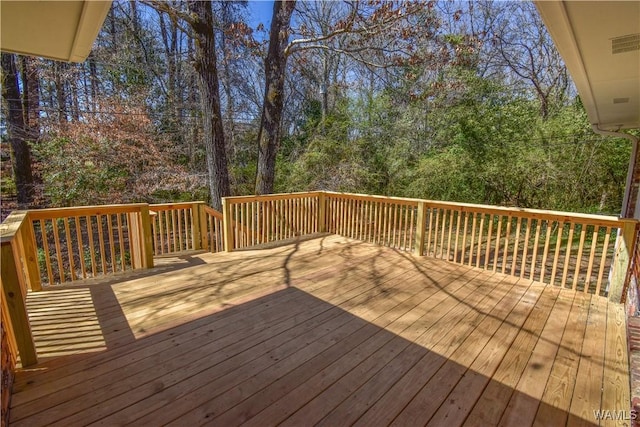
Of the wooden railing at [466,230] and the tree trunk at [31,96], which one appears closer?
the wooden railing at [466,230]

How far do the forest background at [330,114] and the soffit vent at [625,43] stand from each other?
4.35 m

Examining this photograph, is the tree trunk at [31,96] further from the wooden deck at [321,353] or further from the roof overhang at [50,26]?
the roof overhang at [50,26]

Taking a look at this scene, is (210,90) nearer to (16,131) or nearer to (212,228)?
(212,228)

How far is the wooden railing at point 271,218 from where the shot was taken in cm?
478

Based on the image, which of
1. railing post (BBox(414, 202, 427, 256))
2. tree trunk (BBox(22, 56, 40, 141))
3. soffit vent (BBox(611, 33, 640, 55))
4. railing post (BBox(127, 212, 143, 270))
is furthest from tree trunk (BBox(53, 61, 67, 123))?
soffit vent (BBox(611, 33, 640, 55))

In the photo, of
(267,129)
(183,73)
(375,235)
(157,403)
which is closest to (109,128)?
(183,73)

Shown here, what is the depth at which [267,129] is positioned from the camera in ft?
20.4

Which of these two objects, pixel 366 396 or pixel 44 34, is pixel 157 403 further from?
pixel 44 34

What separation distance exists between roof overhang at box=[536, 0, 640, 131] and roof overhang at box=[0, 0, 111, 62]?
2210mm

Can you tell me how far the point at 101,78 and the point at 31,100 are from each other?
5.28 ft

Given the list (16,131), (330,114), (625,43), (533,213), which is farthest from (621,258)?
(16,131)

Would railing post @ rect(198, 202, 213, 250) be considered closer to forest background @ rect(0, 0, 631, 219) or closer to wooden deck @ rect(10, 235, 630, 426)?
forest background @ rect(0, 0, 631, 219)

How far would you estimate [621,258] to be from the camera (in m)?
3.00

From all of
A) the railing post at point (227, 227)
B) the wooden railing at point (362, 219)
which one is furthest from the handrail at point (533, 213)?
the railing post at point (227, 227)
